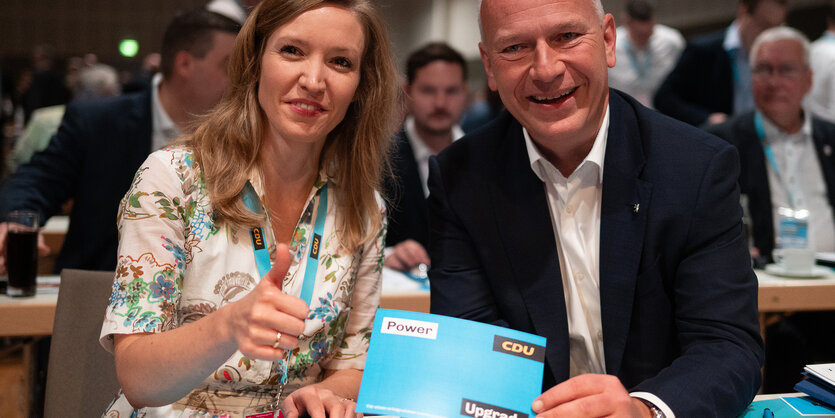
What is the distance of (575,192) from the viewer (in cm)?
170

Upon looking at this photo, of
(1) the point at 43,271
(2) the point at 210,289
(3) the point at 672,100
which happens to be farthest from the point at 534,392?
(3) the point at 672,100

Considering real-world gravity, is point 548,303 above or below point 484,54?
below

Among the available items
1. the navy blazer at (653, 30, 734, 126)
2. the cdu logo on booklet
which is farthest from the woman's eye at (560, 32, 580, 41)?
the navy blazer at (653, 30, 734, 126)

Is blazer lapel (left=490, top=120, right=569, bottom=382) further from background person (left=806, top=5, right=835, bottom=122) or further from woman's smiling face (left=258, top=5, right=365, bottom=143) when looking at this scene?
background person (left=806, top=5, right=835, bottom=122)

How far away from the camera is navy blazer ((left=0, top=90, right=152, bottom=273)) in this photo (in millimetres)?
3064

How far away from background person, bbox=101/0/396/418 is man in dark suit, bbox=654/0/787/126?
12.4 feet

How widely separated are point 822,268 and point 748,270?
72.8 inches

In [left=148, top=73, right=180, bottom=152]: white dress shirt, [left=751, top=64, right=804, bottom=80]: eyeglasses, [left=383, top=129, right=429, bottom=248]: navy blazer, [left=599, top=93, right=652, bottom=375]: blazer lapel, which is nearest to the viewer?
[left=599, top=93, right=652, bottom=375]: blazer lapel

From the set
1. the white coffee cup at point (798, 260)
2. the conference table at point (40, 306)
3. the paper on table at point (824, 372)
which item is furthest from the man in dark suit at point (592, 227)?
the white coffee cup at point (798, 260)

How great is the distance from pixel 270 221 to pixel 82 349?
586 millimetres

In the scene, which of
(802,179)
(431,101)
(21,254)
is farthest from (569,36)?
(802,179)

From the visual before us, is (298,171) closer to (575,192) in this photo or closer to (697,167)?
(575,192)

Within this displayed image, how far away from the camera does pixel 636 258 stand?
5.15ft

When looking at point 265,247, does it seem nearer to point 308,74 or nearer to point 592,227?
point 308,74
